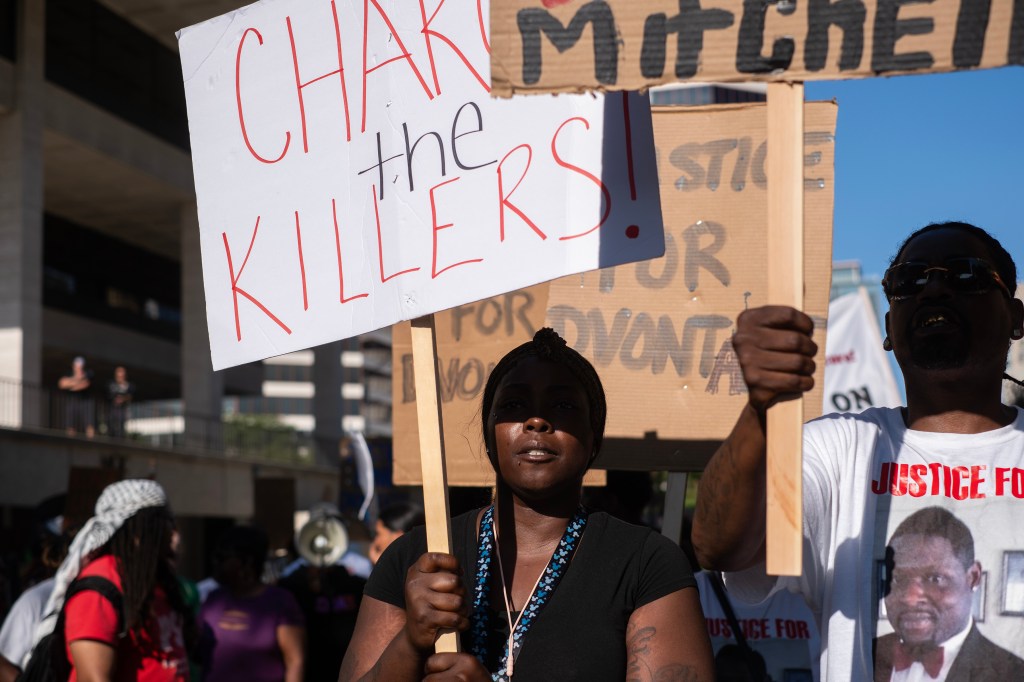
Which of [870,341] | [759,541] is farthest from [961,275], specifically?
[870,341]

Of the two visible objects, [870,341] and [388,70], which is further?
[870,341]

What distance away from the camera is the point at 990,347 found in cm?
273

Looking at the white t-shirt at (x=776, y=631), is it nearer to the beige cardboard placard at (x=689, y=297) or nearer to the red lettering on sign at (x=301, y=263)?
the beige cardboard placard at (x=689, y=297)

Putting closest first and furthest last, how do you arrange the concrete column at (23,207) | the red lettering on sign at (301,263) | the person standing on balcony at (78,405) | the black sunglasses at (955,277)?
the black sunglasses at (955,277) → the red lettering on sign at (301,263) → the concrete column at (23,207) → the person standing on balcony at (78,405)

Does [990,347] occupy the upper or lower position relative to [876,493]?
upper

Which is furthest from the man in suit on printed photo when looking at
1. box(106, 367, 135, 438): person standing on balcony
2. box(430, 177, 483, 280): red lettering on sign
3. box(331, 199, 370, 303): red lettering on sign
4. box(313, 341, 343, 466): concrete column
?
box(313, 341, 343, 466): concrete column

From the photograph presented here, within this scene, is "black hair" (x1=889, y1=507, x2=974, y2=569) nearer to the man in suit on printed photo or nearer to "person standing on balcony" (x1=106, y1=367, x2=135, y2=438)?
the man in suit on printed photo

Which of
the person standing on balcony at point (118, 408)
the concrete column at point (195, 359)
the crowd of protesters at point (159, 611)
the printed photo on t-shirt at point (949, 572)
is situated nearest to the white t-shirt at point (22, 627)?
the crowd of protesters at point (159, 611)

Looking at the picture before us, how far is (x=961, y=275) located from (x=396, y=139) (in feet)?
4.04

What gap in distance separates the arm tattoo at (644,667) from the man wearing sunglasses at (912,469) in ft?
0.63

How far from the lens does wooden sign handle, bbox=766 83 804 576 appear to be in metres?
2.21

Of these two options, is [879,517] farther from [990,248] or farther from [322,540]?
[322,540]

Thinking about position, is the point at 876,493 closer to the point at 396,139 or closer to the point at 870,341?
the point at 396,139

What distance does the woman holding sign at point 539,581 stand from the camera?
2.46m
